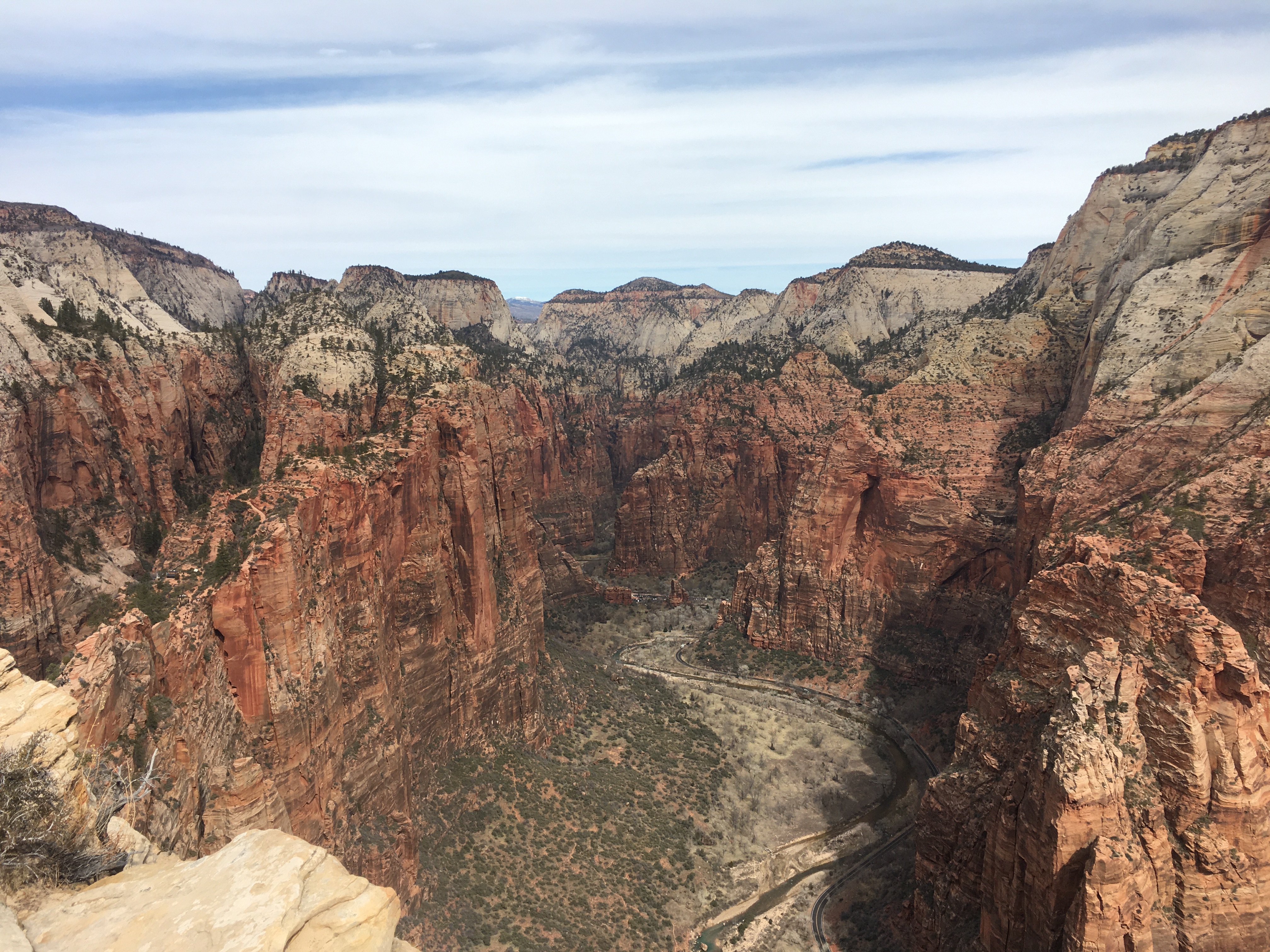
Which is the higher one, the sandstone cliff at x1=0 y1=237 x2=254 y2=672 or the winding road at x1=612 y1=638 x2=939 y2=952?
the sandstone cliff at x1=0 y1=237 x2=254 y2=672

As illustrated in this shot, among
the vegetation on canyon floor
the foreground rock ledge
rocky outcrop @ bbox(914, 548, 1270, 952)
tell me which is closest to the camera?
the foreground rock ledge

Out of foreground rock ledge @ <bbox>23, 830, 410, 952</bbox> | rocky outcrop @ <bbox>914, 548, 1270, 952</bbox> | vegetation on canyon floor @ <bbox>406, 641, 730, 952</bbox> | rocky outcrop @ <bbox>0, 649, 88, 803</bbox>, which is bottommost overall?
vegetation on canyon floor @ <bbox>406, 641, 730, 952</bbox>

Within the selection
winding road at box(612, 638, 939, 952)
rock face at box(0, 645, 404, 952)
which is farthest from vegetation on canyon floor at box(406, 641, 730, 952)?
rock face at box(0, 645, 404, 952)

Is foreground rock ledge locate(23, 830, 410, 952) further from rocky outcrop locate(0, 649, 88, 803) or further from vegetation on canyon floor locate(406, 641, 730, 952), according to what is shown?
vegetation on canyon floor locate(406, 641, 730, 952)

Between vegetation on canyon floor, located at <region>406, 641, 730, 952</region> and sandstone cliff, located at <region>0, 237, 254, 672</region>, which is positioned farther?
vegetation on canyon floor, located at <region>406, 641, 730, 952</region>

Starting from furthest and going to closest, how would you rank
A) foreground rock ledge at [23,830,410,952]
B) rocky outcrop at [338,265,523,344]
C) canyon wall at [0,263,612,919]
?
rocky outcrop at [338,265,523,344] < canyon wall at [0,263,612,919] < foreground rock ledge at [23,830,410,952]

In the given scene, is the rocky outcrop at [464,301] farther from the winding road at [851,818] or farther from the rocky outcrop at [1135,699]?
the rocky outcrop at [1135,699]
